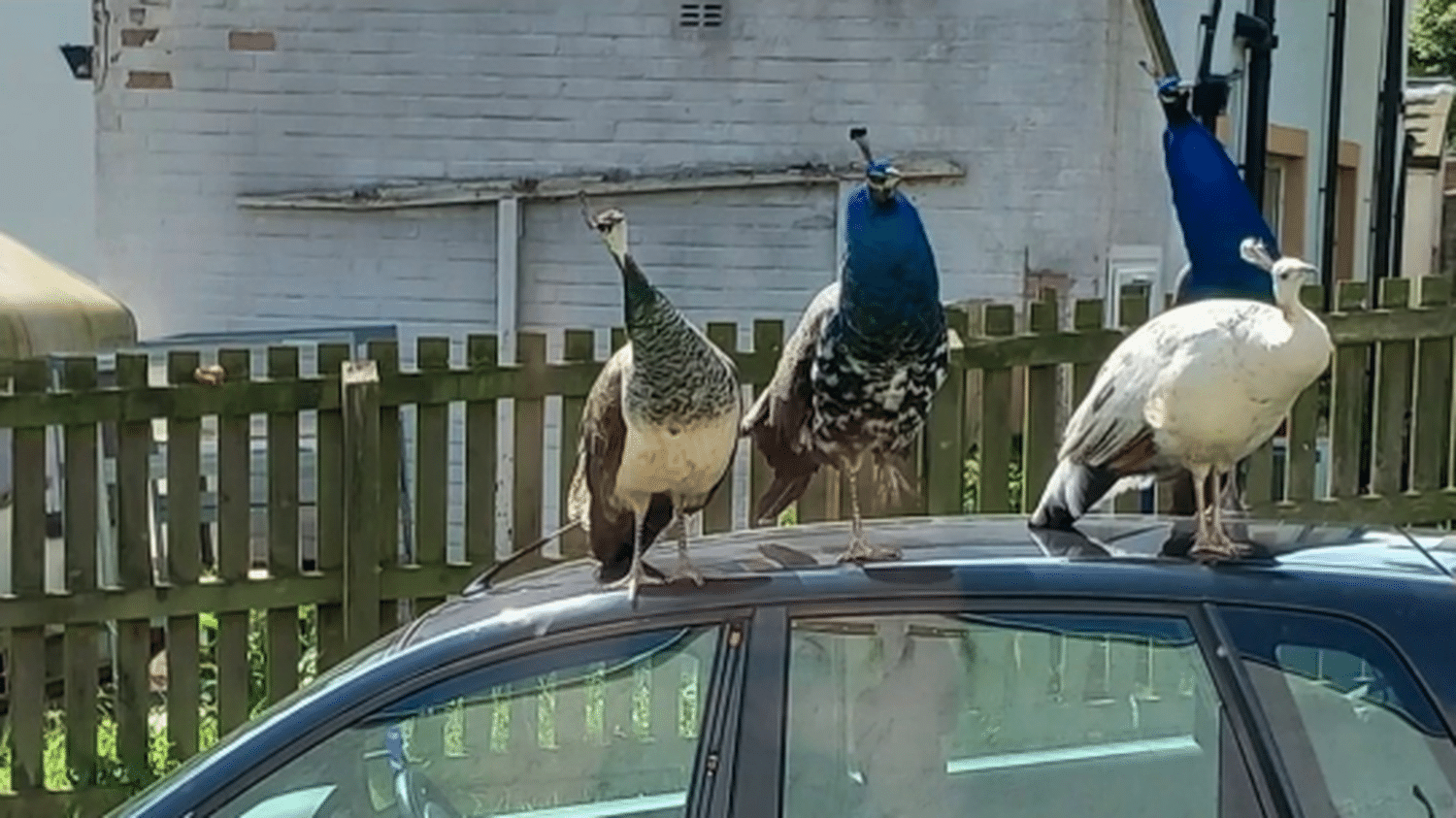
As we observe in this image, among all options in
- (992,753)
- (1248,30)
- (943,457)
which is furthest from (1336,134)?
(992,753)

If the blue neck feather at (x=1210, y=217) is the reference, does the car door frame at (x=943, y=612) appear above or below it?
below

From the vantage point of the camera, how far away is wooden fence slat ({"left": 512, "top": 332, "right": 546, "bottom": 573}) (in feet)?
20.3

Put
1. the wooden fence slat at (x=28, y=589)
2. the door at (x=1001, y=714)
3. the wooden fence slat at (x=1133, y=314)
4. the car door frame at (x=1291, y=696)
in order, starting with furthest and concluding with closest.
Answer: the wooden fence slat at (x=1133, y=314) < the wooden fence slat at (x=28, y=589) < the door at (x=1001, y=714) < the car door frame at (x=1291, y=696)

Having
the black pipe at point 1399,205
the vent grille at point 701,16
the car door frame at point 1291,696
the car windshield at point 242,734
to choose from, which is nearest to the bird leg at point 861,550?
the car door frame at point 1291,696

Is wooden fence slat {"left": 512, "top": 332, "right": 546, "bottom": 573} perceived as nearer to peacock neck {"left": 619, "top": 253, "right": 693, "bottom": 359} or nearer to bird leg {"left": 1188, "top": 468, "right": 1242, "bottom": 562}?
peacock neck {"left": 619, "top": 253, "right": 693, "bottom": 359}

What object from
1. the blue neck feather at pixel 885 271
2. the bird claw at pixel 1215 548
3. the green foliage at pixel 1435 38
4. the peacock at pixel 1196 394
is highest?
the green foliage at pixel 1435 38

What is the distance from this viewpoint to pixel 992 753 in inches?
121

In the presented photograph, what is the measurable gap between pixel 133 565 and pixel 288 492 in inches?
20.7

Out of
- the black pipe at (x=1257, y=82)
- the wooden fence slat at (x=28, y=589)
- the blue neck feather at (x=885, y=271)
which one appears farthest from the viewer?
the black pipe at (x=1257, y=82)

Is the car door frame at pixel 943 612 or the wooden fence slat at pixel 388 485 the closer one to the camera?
the car door frame at pixel 943 612

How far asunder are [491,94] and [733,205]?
4.74 feet

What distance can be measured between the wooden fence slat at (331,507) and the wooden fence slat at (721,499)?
3.87 feet

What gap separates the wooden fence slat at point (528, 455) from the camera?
6180 millimetres

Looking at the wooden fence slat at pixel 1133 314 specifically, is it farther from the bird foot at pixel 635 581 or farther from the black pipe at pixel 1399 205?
the black pipe at pixel 1399 205
